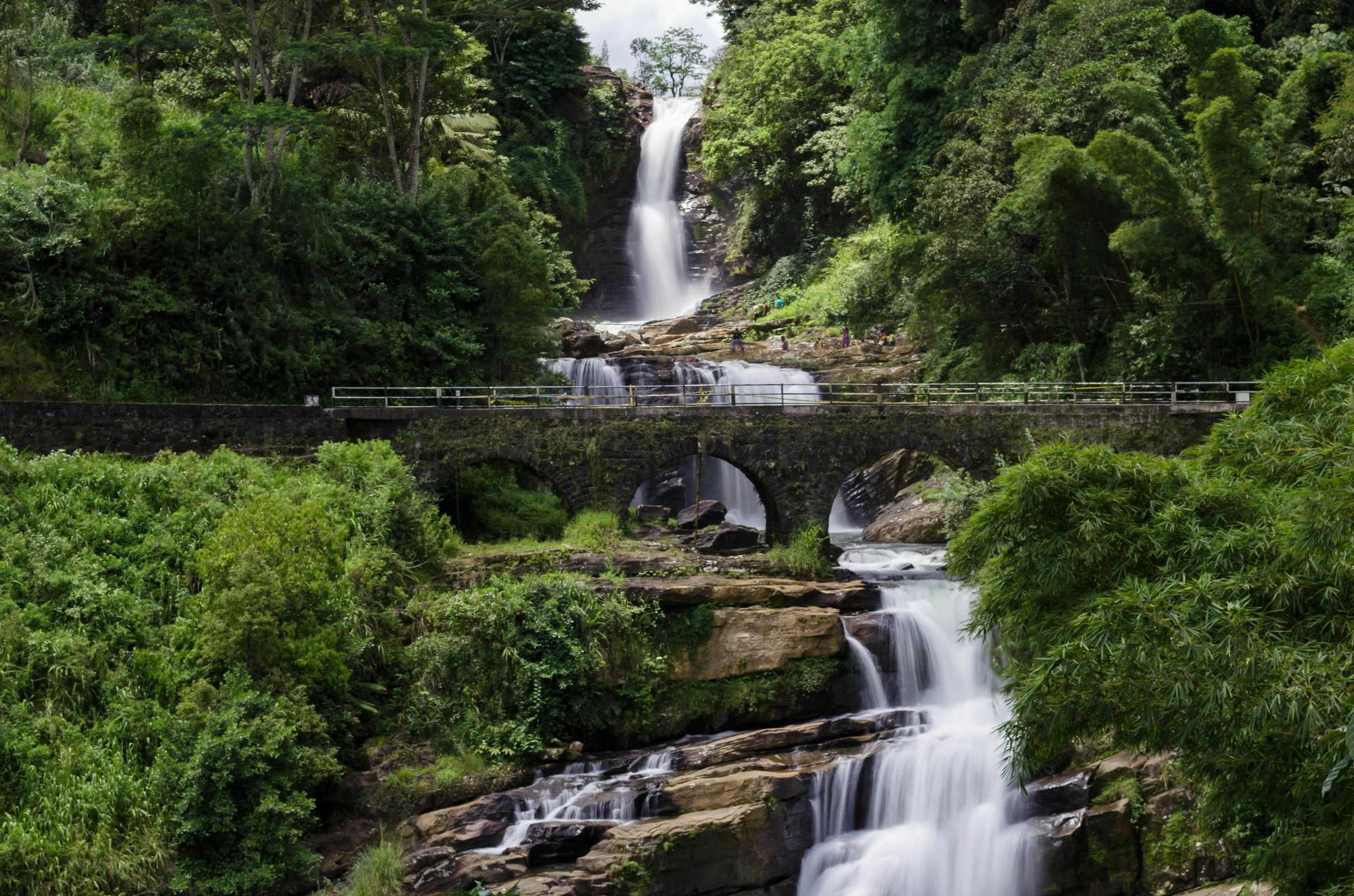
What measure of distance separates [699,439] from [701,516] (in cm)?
463

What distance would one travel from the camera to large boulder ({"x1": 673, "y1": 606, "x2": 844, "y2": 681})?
72.6 feet

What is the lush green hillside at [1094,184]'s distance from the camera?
29625 millimetres

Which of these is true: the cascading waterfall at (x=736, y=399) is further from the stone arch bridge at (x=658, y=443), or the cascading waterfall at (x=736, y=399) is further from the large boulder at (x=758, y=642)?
the large boulder at (x=758, y=642)

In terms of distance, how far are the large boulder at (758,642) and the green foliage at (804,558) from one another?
6.63 feet

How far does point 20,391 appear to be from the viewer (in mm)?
25766

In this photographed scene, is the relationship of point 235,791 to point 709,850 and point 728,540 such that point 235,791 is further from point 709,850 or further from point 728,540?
point 728,540

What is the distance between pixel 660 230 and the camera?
57219 mm

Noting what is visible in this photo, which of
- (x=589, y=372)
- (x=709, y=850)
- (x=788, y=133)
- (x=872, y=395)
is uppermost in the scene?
(x=788, y=133)

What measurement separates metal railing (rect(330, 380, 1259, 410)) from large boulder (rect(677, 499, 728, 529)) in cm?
282

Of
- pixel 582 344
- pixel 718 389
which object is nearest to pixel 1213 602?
pixel 718 389

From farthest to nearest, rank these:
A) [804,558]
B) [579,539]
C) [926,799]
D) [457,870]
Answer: [579,539] < [804,558] < [926,799] < [457,870]

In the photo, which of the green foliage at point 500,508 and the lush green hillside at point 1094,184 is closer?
the green foliage at point 500,508

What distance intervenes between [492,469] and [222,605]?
13.0 m

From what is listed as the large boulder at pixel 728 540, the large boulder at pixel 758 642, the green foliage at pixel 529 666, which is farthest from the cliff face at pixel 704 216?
the green foliage at pixel 529 666
